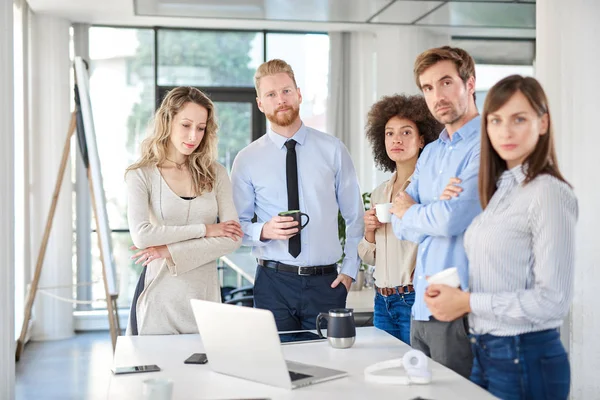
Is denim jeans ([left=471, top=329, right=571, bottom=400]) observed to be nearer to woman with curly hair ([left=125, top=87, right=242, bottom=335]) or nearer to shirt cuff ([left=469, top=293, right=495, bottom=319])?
shirt cuff ([left=469, top=293, right=495, bottom=319])

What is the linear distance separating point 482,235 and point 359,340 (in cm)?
77

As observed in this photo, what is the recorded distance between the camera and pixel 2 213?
3994mm

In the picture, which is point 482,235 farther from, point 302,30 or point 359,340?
point 302,30

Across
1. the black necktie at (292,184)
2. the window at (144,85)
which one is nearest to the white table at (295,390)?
the black necktie at (292,184)

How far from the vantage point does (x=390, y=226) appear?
10.7 feet

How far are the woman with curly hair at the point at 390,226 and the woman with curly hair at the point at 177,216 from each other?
2.08 ft

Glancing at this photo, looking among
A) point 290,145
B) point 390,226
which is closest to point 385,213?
point 390,226

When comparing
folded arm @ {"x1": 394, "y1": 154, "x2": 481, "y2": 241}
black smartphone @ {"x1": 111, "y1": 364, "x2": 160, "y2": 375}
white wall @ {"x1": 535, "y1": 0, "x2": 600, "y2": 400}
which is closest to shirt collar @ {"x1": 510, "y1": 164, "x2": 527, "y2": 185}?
folded arm @ {"x1": 394, "y1": 154, "x2": 481, "y2": 241}

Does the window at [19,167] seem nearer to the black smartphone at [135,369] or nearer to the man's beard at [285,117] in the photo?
the man's beard at [285,117]

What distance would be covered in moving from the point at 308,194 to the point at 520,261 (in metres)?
1.52

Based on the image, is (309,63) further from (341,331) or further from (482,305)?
(482,305)

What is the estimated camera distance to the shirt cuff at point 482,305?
6.86 feet

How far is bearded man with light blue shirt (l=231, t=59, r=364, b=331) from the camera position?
3355 mm

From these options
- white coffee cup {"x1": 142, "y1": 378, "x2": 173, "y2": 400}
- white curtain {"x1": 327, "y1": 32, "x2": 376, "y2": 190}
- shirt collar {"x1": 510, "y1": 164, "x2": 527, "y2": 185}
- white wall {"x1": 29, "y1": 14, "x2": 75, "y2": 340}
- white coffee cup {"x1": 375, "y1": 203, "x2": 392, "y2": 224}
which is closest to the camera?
white coffee cup {"x1": 142, "y1": 378, "x2": 173, "y2": 400}
